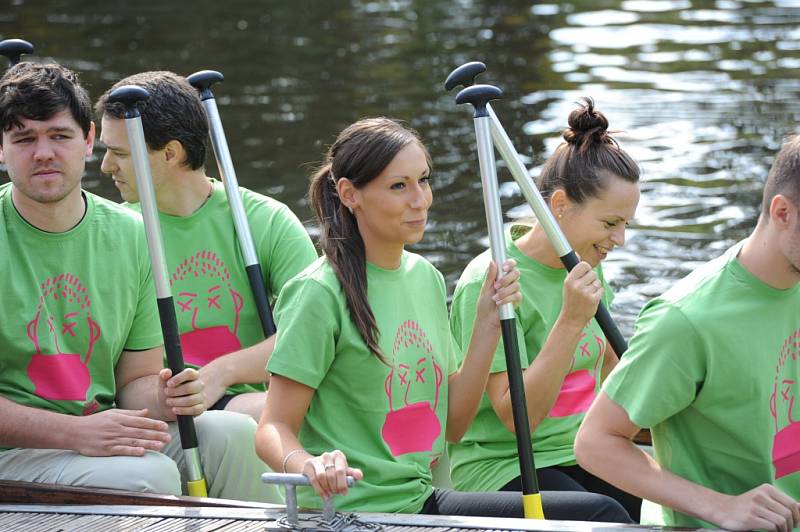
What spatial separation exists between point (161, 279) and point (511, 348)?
91cm

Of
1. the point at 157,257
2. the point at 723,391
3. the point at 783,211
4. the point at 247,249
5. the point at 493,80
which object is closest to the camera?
the point at 783,211

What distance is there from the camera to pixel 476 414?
377 cm

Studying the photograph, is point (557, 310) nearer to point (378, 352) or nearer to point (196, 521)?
point (378, 352)

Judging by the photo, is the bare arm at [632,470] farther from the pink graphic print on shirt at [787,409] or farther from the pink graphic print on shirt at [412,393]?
the pink graphic print on shirt at [412,393]

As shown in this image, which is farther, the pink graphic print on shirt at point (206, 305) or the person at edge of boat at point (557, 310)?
the pink graphic print on shirt at point (206, 305)

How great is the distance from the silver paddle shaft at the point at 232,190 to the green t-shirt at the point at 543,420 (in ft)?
2.50

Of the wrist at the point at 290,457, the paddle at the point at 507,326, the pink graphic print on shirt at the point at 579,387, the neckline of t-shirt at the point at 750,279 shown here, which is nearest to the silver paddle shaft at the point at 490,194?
the paddle at the point at 507,326

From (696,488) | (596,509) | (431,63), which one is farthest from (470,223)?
(696,488)

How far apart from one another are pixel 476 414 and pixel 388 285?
0.51 meters

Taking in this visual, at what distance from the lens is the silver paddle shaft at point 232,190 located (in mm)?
4289

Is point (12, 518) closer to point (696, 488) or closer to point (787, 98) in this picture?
point (696, 488)

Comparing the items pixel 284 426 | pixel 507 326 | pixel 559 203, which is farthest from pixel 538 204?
pixel 284 426

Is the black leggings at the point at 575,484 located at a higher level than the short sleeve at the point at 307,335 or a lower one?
lower

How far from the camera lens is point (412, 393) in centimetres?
344
